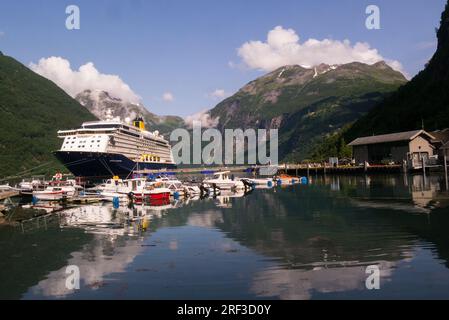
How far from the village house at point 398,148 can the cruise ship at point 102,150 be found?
60125mm

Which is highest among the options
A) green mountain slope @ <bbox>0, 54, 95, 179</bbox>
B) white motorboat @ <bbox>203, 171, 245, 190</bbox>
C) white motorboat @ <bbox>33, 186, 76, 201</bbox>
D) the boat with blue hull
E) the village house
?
green mountain slope @ <bbox>0, 54, 95, 179</bbox>

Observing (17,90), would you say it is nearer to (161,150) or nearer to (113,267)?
(161,150)

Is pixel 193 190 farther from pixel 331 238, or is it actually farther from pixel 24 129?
pixel 24 129

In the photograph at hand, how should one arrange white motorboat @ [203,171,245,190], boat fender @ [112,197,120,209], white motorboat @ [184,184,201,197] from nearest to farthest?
boat fender @ [112,197,120,209] < white motorboat @ [184,184,201,197] < white motorboat @ [203,171,245,190]

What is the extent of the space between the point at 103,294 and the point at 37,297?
7.96 ft

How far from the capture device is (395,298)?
14.4 meters

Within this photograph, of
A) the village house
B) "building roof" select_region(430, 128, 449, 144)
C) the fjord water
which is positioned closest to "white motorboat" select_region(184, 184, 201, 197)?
the fjord water

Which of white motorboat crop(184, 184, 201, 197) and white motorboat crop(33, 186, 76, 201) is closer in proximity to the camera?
white motorboat crop(33, 186, 76, 201)

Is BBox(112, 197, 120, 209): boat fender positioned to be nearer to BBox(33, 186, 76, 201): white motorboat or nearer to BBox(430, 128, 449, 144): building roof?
BBox(33, 186, 76, 201): white motorboat

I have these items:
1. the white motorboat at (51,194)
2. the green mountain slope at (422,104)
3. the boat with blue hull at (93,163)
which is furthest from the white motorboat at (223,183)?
the green mountain slope at (422,104)

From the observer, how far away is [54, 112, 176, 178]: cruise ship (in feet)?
300

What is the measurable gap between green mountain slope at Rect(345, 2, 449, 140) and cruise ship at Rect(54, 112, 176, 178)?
77182 mm

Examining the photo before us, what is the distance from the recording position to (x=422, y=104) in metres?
129
